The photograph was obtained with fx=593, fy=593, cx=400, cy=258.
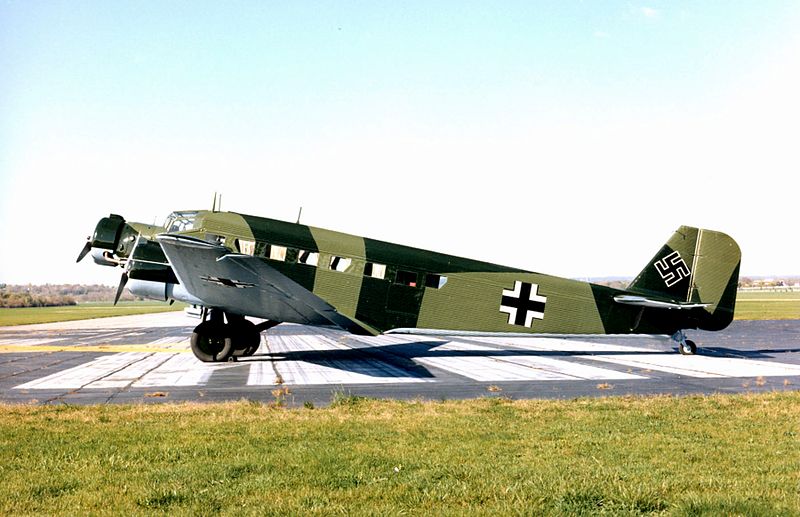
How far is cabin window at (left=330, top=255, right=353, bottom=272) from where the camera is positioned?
17844 millimetres

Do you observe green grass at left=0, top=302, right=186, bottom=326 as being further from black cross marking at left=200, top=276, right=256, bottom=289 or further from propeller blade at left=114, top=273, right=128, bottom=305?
black cross marking at left=200, top=276, right=256, bottom=289

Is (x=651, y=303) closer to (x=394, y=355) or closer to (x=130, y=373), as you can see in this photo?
(x=394, y=355)

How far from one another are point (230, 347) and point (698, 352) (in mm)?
18061

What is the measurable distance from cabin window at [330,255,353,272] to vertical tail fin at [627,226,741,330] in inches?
422

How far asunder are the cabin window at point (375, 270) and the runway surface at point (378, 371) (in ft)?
9.26

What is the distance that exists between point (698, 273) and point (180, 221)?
18193 millimetres

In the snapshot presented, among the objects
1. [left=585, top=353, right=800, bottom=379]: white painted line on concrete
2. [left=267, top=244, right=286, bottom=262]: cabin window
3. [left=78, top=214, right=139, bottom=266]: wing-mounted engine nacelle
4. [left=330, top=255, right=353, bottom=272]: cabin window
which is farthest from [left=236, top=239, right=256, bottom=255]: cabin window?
[left=585, top=353, right=800, bottom=379]: white painted line on concrete

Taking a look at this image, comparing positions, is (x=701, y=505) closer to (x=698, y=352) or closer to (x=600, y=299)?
(x=600, y=299)

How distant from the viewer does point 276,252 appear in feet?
57.8

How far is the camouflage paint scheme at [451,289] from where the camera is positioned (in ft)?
58.1

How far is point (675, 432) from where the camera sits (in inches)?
361

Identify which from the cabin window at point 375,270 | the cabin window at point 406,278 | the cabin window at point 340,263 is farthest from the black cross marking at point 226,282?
the cabin window at point 406,278

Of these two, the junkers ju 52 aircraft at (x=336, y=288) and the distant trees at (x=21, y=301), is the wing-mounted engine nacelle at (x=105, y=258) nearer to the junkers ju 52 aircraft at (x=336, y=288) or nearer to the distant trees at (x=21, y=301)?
the junkers ju 52 aircraft at (x=336, y=288)

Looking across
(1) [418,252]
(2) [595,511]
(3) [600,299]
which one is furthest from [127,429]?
(3) [600,299]
